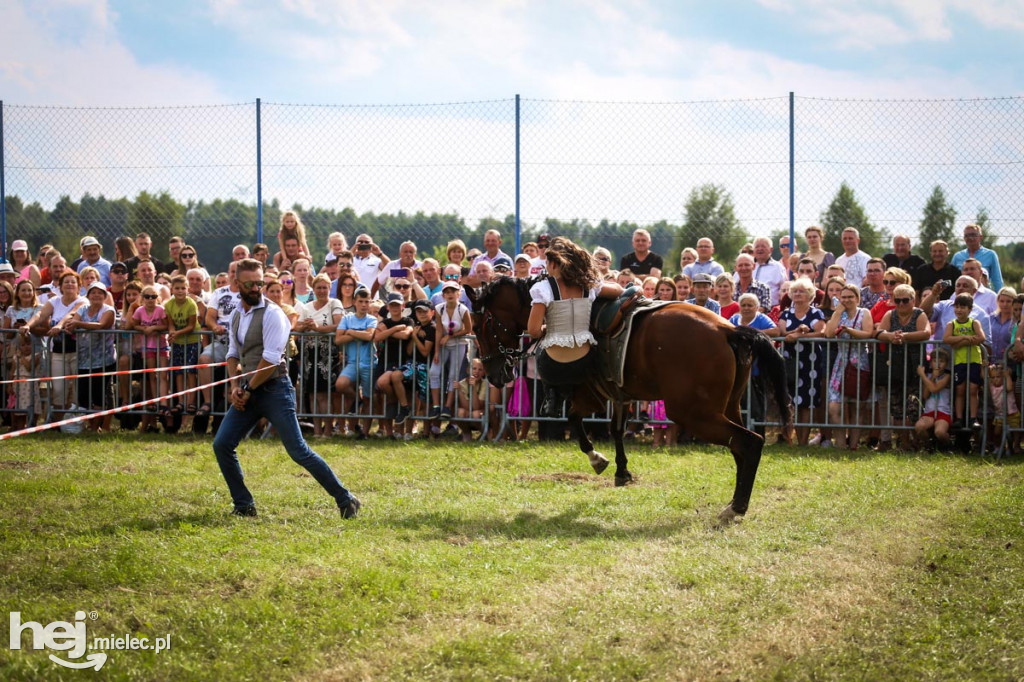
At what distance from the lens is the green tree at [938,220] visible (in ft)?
47.4

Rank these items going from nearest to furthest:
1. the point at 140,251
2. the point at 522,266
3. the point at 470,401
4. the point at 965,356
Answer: the point at 965,356 < the point at 470,401 < the point at 522,266 < the point at 140,251

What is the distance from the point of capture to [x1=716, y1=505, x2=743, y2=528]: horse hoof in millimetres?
7972

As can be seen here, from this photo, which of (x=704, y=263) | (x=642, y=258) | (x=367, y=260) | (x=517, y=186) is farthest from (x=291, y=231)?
(x=704, y=263)

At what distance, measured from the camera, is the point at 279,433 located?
8.23 meters

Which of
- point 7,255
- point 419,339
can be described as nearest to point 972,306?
point 419,339

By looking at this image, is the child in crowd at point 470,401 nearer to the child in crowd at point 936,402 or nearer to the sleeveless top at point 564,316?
the sleeveless top at point 564,316

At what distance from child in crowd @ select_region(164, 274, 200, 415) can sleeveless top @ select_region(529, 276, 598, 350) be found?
19.9ft

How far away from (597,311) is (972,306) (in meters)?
5.30

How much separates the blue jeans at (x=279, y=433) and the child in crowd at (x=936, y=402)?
6.83 meters

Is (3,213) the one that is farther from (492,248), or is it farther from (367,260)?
(492,248)

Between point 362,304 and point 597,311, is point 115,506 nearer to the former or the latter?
point 597,311

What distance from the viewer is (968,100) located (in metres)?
13.9

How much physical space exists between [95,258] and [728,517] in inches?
480

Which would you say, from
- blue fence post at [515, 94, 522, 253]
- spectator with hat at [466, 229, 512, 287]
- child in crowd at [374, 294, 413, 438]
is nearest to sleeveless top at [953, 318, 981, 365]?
spectator with hat at [466, 229, 512, 287]
